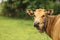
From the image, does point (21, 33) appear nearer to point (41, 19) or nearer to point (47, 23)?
point (47, 23)

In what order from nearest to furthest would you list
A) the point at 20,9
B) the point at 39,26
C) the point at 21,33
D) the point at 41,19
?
the point at 39,26 → the point at 41,19 → the point at 21,33 → the point at 20,9

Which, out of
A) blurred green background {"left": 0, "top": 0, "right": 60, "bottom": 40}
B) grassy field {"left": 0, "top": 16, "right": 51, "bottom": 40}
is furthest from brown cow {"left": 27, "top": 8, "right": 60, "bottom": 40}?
blurred green background {"left": 0, "top": 0, "right": 60, "bottom": 40}

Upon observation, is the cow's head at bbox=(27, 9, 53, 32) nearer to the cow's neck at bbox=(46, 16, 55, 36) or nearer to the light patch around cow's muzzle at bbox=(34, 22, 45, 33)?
the light patch around cow's muzzle at bbox=(34, 22, 45, 33)

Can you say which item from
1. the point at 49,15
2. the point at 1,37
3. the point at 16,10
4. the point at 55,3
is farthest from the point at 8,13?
the point at 49,15

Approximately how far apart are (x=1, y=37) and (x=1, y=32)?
192cm

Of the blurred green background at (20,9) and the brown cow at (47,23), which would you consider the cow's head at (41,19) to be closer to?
the brown cow at (47,23)

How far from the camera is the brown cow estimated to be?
26.5 ft

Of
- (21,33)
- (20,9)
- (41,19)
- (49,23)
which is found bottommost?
(20,9)

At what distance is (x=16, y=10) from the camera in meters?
24.1

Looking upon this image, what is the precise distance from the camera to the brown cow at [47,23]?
806cm

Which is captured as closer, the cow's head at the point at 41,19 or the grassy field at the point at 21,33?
the cow's head at the point at 41,19

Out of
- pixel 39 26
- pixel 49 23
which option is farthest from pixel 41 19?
pixel 49 23

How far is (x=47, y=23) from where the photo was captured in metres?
8.47

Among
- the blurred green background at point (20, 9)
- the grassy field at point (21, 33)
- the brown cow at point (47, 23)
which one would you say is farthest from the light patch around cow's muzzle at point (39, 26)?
the blurred green background at point (20, 9)
